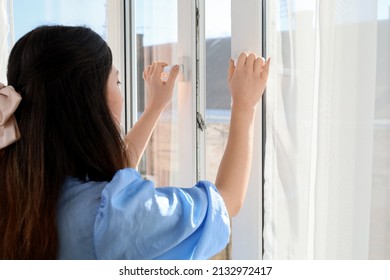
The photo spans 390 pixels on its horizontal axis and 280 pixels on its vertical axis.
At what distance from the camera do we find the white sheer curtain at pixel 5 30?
183cm

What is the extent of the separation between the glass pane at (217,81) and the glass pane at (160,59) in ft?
0.55

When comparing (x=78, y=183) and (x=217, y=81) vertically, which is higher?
(x=217, y=81)

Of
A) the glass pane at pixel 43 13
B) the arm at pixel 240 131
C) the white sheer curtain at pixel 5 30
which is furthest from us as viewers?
the glass pane at pixel 43 13

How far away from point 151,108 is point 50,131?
0.59 metres

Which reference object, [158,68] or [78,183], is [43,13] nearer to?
[158,68]

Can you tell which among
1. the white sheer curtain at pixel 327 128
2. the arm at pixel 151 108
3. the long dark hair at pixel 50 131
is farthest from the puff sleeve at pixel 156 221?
the arm at pixel 151 108

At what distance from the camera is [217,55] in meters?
1.52

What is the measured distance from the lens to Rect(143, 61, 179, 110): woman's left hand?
1.56m

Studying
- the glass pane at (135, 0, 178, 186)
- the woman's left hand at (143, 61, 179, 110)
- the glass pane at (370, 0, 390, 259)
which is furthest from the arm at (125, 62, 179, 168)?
the glass pane at (370, 0, 390, 259)

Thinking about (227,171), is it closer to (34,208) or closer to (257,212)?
(257,212)

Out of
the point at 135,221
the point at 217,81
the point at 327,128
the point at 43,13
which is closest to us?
the point at 135,221

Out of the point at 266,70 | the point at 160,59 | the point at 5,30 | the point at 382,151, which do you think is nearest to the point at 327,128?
the point at 382,151

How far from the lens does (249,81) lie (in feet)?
3.85

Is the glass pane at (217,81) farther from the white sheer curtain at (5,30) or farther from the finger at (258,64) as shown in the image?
the white sheer curtain at (5,30)
